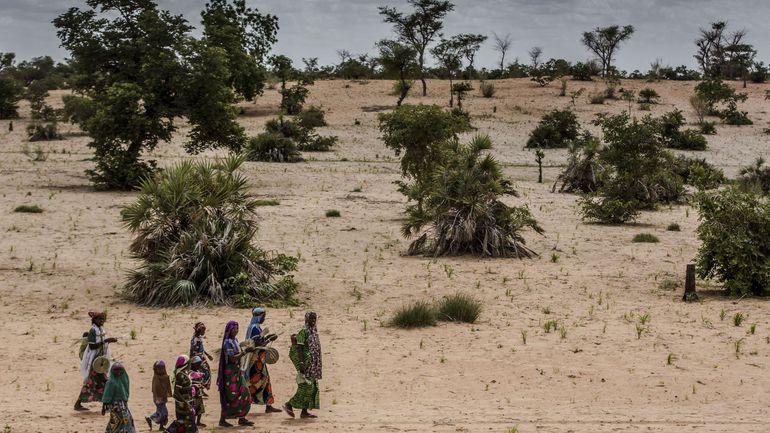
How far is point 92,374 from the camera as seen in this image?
9.76 m

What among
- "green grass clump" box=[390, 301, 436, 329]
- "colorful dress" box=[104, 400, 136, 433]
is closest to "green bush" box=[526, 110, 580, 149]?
"green grass clump" box=[390, 301, 436, 329]

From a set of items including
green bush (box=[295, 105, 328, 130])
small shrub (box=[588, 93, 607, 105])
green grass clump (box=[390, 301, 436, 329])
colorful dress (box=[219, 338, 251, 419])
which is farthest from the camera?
small shrub (box=[588, 93, 607, 105])

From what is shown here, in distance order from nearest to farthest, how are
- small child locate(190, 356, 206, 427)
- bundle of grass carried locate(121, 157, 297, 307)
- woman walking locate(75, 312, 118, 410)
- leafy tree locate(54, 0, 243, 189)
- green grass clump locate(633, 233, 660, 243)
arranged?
small child locate(190, 356, 206, 427) < woman walking locate(75, 312, 118, 410) < bundle of grass carried locate(121, 157, 297, 307) < green grass clump locate(633, 233, 660, 243) < leafy tree locate(54, 0, 243, 189)

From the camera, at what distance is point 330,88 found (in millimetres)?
62906

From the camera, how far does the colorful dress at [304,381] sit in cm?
959

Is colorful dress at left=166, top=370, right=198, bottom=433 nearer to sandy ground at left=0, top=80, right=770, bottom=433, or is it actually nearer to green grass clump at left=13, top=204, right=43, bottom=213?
sandy ground at left=0, top=80, right=770, bottom=433

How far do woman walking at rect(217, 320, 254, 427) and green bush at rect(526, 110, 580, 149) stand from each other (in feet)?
115

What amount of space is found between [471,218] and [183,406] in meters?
11.8

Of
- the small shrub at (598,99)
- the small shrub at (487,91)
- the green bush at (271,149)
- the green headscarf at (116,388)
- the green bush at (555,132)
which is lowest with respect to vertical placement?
the green headscarf at (116,388)

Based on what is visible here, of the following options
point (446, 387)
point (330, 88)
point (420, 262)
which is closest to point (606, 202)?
point (420, 262)

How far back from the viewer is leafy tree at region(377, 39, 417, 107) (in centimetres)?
5865

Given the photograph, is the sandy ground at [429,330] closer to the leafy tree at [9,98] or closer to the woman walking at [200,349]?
the woman walking at [200,349]

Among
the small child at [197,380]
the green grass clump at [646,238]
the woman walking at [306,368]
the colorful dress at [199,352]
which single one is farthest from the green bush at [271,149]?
the small child at [197,380]

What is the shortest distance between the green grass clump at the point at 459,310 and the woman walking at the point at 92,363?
19.0ft
